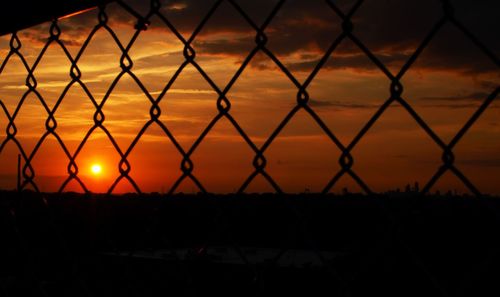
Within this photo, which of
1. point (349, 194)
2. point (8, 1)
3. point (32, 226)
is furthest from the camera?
point (32, 226)

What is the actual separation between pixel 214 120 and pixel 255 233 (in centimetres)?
1134

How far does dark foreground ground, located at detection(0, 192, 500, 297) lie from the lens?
1387 millimetres

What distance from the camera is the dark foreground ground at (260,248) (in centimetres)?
139

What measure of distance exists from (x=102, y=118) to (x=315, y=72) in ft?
2.80

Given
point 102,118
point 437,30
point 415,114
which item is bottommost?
point 415,114

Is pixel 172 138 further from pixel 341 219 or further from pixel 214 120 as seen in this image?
pixel 341 219


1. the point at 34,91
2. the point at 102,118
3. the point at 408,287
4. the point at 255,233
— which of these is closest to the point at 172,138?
the point at 102,118

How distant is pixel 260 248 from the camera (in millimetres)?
8828

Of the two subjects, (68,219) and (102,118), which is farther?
(68,219)

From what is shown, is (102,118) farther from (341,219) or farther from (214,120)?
(341,219)

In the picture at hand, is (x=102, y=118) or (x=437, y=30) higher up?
(x=102, y=118)

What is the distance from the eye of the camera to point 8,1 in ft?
7.18

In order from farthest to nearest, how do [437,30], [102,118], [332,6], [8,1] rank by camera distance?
[8,1] → [102,118] → [332,6] → [437,30]

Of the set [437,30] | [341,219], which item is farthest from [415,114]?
[341,219]
